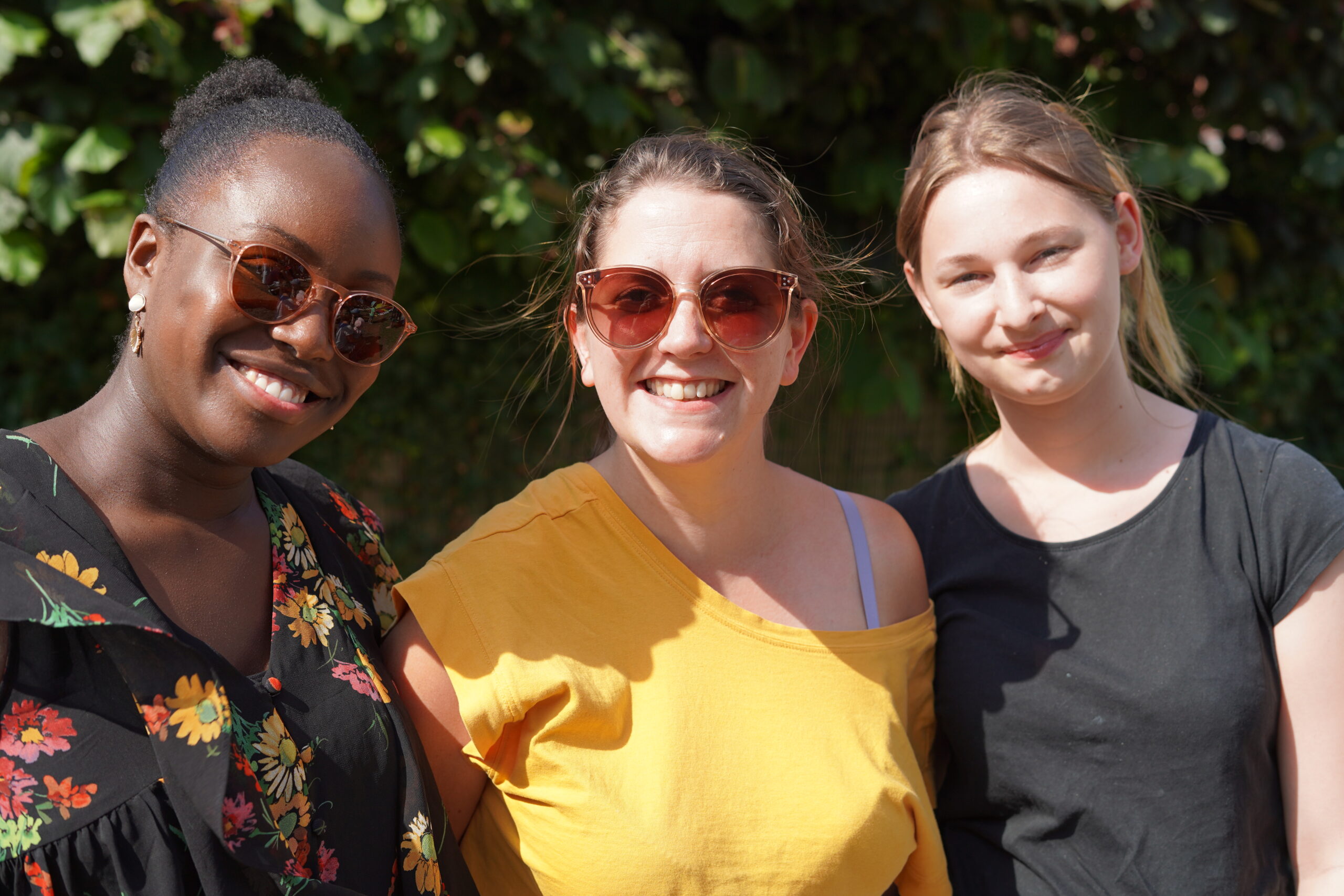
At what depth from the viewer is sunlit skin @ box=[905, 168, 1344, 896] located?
201 centimetres

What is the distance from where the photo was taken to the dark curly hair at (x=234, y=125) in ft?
5.66

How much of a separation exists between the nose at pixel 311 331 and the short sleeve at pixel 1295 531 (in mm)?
1739

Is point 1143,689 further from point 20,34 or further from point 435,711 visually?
point 20,34

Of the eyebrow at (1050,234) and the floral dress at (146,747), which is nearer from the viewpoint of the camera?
the floral dress at (146,747)

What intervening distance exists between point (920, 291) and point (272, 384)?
1.51 meters

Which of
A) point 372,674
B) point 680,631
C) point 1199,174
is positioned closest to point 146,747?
point 372,674

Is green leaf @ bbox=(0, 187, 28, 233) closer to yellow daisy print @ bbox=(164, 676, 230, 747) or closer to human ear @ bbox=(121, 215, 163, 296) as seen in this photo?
human ear @ bbox=(121, 215, 163, 296)

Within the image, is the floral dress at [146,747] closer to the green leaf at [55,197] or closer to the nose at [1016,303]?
the nose at [1016,303]

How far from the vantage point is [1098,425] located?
2.34 metres

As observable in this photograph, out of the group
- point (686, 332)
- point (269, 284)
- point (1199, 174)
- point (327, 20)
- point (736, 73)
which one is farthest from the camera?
point (1199, 174)

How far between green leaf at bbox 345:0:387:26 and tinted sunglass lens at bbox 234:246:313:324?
2.24 meters

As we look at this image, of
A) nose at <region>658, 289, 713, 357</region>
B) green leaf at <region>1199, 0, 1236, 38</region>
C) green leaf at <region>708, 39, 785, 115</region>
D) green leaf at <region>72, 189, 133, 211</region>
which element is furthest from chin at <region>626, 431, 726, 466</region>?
green leaf at <region>1199, 0, 1236, 38</region>

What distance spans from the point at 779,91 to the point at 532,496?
118 inches

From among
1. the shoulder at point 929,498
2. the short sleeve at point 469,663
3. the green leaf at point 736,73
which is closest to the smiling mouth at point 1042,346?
the shoulder at point 929,498
